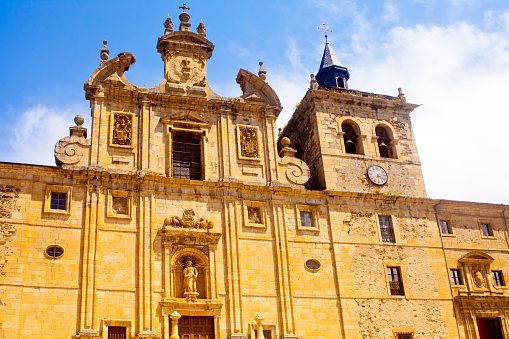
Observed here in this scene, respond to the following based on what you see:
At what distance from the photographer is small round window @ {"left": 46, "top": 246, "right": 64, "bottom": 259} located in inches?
918

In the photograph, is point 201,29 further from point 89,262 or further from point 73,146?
point 89,262

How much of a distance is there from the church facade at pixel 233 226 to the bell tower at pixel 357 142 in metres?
0.07

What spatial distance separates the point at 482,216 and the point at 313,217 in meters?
9.45

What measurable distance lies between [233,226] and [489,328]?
13259 mm

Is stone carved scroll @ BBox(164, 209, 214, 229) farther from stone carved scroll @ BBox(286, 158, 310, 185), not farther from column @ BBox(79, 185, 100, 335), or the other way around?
stone carved scroll @ BBox(286, 158, 310, 185)

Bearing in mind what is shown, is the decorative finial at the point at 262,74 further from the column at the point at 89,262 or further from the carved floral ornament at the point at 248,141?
the column at the point at 89,262

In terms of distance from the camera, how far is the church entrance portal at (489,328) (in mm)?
28469

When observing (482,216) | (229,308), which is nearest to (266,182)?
(229,308)

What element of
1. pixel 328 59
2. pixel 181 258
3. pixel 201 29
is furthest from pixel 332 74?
pixel 181 258

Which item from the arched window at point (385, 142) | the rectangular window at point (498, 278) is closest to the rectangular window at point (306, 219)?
the arched window at point (385, 142)

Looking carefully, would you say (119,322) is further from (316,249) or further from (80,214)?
(316,249)

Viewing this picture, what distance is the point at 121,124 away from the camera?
26859mm

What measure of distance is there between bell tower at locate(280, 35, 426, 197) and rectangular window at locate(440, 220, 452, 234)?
1815 millimetres

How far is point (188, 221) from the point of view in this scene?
25500 millimetres
